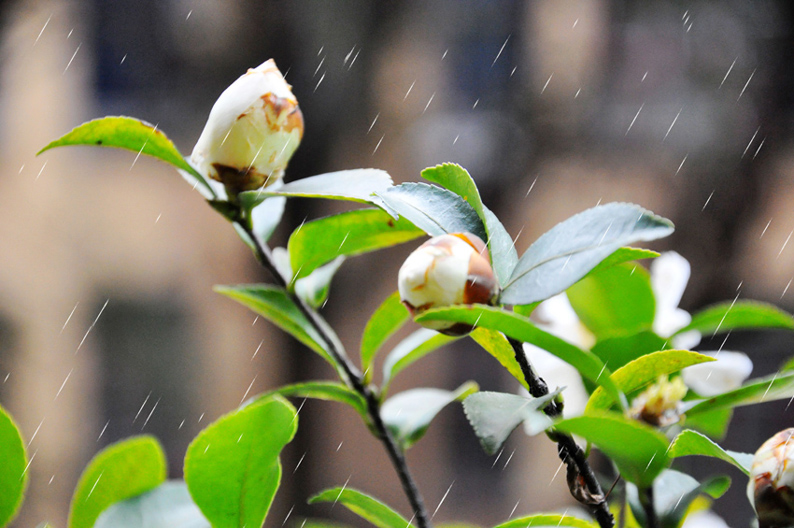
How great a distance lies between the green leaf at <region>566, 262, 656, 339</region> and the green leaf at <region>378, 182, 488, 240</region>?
0.52 ft

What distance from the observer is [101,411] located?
2646mm

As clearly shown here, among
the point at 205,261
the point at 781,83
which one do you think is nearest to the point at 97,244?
the point at 205,261

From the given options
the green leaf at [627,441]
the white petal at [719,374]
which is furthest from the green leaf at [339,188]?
the white petal at [719,374]

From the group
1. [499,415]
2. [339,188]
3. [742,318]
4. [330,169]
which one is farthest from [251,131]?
[330,169]

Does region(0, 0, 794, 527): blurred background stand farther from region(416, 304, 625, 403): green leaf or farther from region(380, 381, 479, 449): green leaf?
region(416, 304, 625, 403): green leaf

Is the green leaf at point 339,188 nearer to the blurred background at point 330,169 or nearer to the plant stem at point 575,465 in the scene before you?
the plant stem at point 575,465

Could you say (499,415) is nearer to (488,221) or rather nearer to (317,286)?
(488,221)

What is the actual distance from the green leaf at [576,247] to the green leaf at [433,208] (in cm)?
3

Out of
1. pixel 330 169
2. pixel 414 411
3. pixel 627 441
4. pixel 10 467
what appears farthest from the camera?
pixel 330 169

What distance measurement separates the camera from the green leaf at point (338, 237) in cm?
31

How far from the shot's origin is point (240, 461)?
255 mm

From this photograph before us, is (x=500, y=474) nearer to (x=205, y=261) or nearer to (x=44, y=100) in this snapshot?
(x=205, y=261)

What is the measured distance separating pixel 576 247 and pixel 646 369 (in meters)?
0.06

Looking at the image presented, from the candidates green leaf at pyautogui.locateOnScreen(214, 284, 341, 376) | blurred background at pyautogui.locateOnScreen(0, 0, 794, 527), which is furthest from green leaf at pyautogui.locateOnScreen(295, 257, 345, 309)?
blurred background at pyautogui.locateOnScreen(0, 0, 794, 527)
